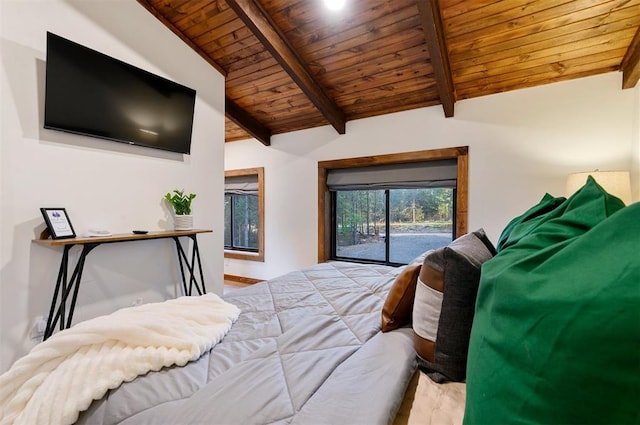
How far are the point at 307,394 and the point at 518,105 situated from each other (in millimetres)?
3364

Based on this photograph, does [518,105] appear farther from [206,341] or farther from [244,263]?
[244,263]

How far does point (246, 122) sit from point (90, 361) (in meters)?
3.76

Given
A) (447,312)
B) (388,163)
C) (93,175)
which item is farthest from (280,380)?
(388,163)

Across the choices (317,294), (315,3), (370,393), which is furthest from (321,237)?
(370,393)

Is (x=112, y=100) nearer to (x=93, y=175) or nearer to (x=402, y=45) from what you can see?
(x=93, y=175)

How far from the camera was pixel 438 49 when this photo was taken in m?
2.40

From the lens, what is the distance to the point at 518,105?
2930 mm

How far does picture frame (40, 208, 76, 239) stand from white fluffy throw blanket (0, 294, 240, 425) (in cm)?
136

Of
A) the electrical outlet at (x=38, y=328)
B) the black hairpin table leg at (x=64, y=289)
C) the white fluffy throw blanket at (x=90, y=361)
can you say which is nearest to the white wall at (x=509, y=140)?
the black hairpin table leg at (x=64, y=289)

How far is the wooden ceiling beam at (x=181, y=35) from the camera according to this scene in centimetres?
276

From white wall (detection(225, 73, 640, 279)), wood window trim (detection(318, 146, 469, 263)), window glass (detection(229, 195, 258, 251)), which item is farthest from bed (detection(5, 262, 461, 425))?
window glass (detection(229, 195, 258, 251))

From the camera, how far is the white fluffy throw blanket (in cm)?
80

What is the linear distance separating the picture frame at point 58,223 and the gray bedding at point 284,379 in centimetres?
166

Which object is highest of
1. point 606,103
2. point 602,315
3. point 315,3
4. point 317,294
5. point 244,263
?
point 315,3
